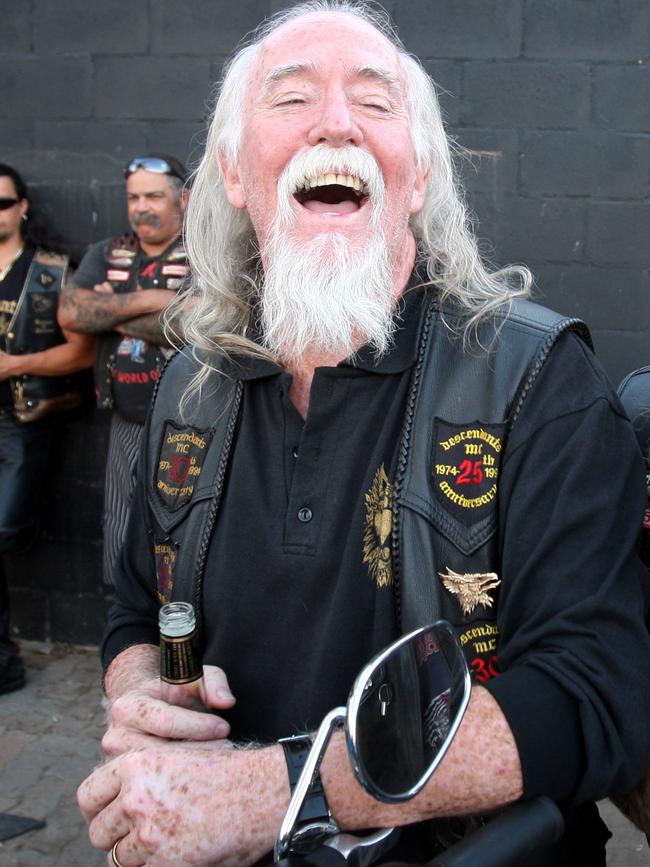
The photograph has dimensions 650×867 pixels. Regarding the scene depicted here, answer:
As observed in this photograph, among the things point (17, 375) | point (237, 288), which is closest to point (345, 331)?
point (237, 288)

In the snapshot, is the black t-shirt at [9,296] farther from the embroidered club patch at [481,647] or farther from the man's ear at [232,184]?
the embroidered club patch at [481,647]

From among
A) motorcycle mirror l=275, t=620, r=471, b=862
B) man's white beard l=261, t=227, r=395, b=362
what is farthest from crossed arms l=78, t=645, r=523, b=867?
man's white beard l=261, t=227, r=395, b=362

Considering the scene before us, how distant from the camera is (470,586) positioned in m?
1.54

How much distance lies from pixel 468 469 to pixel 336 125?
70cm

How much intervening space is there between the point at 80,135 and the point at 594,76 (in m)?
2.41

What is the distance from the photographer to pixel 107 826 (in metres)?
1.42

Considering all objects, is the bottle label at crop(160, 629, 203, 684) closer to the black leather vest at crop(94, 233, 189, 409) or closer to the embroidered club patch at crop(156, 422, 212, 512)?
the embroidered club patch at crop(156, 422, 212, 512)

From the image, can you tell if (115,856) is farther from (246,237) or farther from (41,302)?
(41,302)

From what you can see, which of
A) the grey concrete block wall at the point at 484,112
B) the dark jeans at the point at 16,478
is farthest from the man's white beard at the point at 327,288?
the dark jeans at the point at 16,478

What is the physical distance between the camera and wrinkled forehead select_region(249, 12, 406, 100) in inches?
73.3

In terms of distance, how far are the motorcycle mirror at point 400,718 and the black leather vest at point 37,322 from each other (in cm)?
384

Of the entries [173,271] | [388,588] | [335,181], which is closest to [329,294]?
[335,181]

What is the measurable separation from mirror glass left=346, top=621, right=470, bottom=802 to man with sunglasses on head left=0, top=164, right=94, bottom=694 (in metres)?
3.85

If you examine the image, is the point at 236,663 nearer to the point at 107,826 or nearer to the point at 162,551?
the point at 162,551
